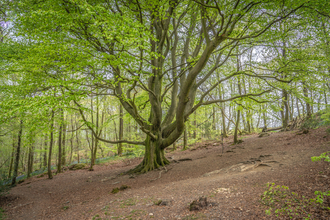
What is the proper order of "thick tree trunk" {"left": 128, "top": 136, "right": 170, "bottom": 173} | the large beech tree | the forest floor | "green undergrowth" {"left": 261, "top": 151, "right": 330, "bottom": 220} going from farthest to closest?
"thick tree trunk" {"left": 128, "top": 136, "right": 170, "bottom": 173} < the large beech tree < the forest floor < "green undergrowth" {"left": 261, "top": 151, "right": 330, "bottom": 220}

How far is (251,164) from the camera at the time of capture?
637 cm

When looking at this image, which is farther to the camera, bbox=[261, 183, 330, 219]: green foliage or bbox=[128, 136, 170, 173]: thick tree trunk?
bbox=[128, 136, 170, 173]: thick tree trunk

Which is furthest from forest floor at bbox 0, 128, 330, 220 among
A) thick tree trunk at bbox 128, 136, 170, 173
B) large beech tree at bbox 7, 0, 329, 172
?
large beech tree at bbox 7, 0, 329, 172

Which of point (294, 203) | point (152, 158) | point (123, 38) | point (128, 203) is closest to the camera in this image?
point (294, 203)

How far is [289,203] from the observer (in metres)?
2.86

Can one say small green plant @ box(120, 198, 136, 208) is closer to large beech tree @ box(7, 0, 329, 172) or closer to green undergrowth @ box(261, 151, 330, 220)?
large beech tree @ box(7, 0, 329, 172)

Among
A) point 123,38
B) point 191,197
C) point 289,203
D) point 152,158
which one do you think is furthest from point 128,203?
point 123,38

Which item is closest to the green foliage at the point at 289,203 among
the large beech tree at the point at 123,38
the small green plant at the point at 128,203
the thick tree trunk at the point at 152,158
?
the small green plant at the point at 128,203

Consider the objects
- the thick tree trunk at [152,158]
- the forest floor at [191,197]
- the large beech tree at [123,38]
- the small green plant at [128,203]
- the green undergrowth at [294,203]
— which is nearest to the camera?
the green undergrowth at [294,203]

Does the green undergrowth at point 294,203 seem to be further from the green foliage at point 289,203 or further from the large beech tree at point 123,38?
the large beech tree at point 123,38

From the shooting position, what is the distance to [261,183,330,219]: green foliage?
8.41ft

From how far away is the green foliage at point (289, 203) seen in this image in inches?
101

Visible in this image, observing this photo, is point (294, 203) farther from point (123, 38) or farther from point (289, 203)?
point (123, 38)

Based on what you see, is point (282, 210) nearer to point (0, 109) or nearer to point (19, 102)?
point (19, 102)
